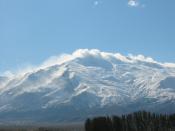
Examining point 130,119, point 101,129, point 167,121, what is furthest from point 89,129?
point 167,121

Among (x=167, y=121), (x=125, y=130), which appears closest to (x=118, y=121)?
(x=125, y=130)

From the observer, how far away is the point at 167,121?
199 m

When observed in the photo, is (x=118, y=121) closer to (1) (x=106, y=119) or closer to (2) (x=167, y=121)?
(1) (x=106, y=119)

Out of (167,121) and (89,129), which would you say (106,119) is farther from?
(167,121)

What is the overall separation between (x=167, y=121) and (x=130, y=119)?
52.9ft

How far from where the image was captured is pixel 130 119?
199625 mm

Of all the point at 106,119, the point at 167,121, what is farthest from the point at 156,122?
the point at 106,119

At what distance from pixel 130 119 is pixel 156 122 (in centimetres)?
1137

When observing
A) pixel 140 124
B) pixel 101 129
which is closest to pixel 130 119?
pixel 140 124

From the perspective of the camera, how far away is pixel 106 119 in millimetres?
196750

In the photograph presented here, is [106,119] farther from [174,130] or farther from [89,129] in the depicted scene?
[174,130]

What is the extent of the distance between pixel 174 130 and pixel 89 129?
35.5 m

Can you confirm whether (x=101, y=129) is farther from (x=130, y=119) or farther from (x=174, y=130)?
(x=174, y=130)

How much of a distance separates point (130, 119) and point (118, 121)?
7695 millimetres
